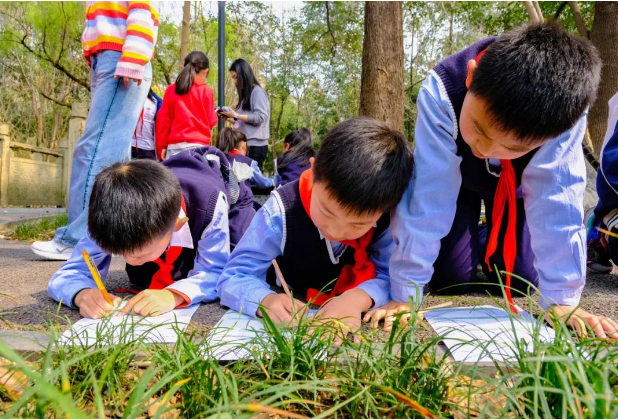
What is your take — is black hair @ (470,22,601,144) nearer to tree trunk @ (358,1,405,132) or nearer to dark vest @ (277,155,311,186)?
dark vest @ (277,155,311,186)

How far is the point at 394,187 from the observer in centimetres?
165

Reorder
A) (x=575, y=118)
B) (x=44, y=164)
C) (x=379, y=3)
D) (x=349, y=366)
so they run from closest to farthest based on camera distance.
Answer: (x=349, y=366), (x=575, y=118), (x=379, y=3), (x=44, y=164)

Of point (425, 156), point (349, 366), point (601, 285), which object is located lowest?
point (601, 285)

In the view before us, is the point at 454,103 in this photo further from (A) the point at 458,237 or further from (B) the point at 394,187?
(A) the point at 458,237

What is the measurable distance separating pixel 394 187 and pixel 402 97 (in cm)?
312

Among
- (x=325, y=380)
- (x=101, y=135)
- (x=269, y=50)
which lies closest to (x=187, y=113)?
(x=101, y=135)

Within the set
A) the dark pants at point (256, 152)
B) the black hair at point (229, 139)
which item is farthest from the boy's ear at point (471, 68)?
the dark pants at point (256, 152)

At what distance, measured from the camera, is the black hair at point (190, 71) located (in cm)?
416

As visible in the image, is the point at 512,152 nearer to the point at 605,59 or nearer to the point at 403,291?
the point at 403,291

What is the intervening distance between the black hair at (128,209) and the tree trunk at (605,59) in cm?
676

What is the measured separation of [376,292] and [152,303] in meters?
0.81

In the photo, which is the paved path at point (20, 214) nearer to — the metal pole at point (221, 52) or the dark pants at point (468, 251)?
the metal pole at point (221, 52)

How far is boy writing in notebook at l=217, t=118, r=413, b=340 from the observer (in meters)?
1.58

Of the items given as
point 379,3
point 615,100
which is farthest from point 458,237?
point 379,3
